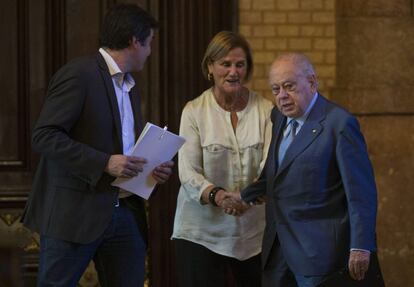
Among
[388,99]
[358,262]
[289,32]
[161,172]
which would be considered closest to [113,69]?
[161,172]

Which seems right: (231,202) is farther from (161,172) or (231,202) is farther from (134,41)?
(134,41)

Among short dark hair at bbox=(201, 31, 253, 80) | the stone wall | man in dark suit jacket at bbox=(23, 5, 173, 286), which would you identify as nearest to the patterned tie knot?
man in dark suit jacket at bbox=(23, 5, 173, 286)

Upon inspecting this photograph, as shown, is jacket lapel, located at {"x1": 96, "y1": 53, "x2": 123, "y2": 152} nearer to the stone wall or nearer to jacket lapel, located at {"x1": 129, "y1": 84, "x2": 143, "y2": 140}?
jacket lapel, located at {"x1": 129, "y1": 84, "x2": 143, "y2": 140}

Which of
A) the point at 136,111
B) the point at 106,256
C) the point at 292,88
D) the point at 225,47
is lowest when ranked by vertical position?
the point at 106,256

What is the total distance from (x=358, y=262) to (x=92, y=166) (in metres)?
1.31

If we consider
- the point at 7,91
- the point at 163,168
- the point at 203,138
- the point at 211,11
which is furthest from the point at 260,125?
the point at 7,91

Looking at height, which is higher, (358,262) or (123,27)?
(123,27)

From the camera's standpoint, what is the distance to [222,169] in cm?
560

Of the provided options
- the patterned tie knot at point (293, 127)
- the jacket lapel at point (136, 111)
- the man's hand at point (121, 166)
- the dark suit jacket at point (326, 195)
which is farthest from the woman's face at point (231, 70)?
the man's hand at point (121, 166)

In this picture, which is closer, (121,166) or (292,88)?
(121,166)

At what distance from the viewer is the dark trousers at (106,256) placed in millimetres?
4926

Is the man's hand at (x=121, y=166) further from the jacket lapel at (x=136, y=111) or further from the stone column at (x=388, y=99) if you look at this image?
the stone column at (x=388, y=99)

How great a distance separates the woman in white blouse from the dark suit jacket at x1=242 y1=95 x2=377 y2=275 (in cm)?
60

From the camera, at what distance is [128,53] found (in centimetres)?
512
